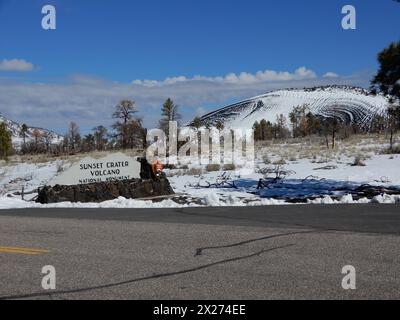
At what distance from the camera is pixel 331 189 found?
2362 centimetres

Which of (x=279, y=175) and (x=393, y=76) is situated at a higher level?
(x=393, y=76)

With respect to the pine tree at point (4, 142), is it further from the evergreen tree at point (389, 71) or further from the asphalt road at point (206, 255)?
the asphalt road at point (206, 255)

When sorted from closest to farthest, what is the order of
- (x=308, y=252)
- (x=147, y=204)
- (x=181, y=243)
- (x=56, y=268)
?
(x=56, y=268) → (x=308, y=252) → (x=181, y=243) → (x=147, y=204)

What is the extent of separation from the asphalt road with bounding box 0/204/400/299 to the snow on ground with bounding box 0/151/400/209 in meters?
4.74

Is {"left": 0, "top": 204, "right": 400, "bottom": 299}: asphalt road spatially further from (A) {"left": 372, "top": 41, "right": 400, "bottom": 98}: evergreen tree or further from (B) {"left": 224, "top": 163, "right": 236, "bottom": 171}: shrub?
(B) {"left": 224, "top": 163, "right": 236, "bottom": 171}: shrub

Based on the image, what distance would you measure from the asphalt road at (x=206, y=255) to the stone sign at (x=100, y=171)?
800 cm

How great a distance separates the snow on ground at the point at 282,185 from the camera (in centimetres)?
1803

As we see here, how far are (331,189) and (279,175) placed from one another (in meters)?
6.69

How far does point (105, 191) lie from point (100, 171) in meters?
1.03

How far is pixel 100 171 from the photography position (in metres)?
22.0

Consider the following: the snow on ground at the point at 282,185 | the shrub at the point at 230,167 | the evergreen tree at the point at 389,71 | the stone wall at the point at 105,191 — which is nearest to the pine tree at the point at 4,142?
the snow on ground at the point at 282,185
